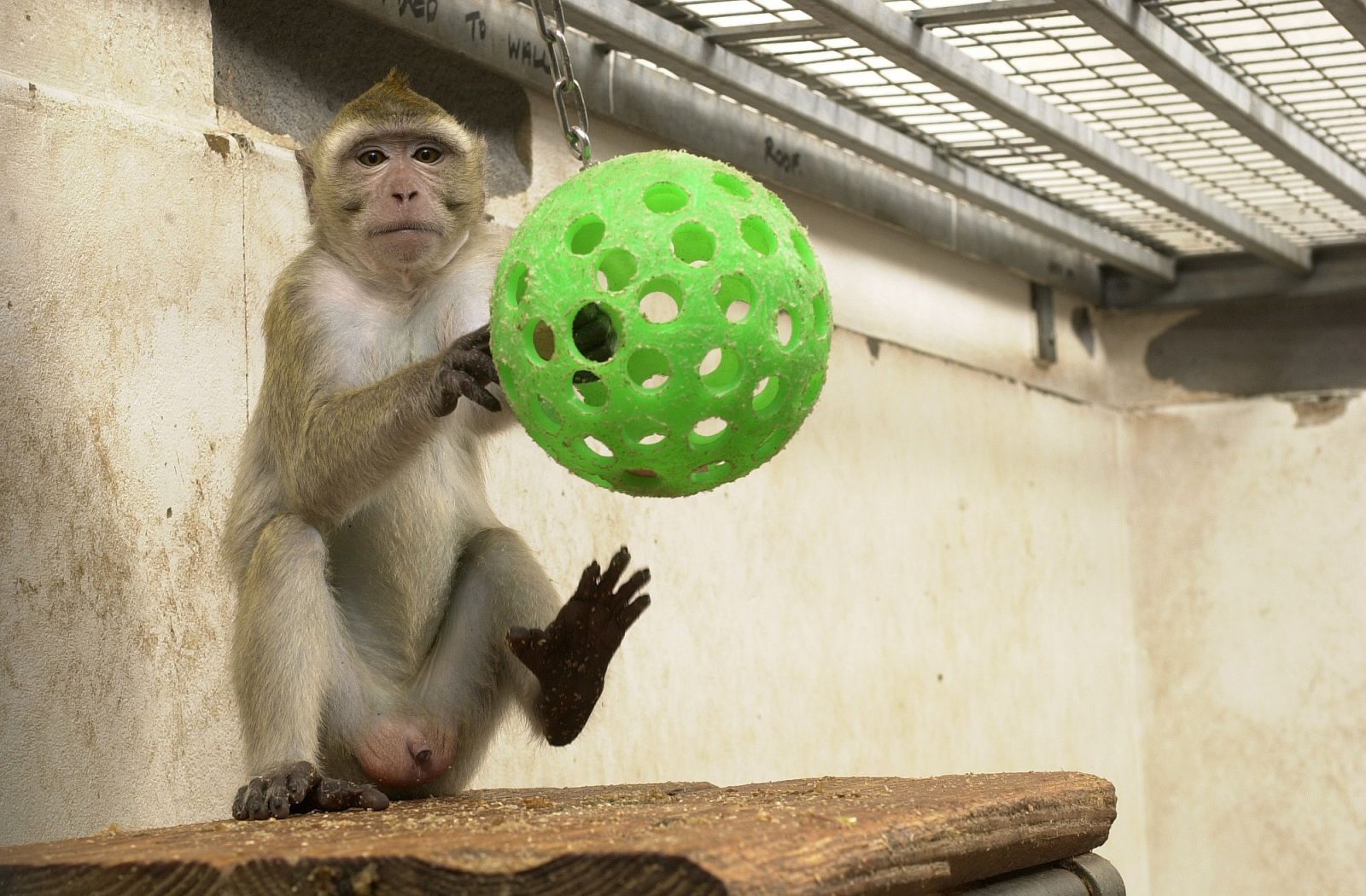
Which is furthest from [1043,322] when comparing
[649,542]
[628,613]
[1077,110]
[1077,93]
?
[628,613]

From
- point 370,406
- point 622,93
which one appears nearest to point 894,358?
point 622,93

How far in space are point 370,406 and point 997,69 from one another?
2.29m

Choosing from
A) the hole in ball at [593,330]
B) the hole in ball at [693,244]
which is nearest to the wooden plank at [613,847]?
the hole in ball at [593,330]

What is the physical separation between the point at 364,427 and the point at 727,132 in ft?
6.42

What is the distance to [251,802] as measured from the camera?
8.72 feet

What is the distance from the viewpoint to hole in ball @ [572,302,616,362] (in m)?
2.32

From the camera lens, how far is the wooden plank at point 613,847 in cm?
180

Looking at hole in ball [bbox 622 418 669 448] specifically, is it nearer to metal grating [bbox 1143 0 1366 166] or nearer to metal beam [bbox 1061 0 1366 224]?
metal beam [bbox 1061 0 1366 224]

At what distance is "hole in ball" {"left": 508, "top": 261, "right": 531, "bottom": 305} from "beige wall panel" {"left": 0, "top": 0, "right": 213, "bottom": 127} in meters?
1.40

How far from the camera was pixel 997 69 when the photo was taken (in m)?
4.46

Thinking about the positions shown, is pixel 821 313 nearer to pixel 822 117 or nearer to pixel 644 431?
pixel 644 431

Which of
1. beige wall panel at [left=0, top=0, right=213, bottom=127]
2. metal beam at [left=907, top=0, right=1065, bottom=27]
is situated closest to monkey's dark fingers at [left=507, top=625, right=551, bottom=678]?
beige wall panel at [left=0, top=0, right=213, bottom=127]

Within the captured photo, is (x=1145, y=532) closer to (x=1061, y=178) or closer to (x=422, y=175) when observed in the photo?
(x=1061, y=178)

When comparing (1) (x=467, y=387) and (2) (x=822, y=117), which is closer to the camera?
(1) (x=467, y=387)
